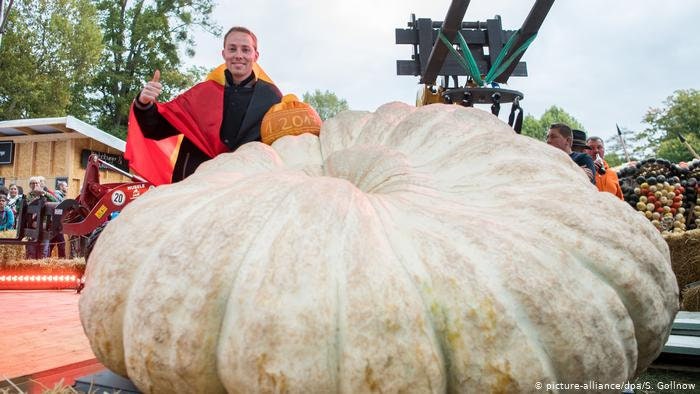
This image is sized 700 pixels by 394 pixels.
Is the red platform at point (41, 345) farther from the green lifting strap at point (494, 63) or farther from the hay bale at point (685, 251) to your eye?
the hay bale at point (685, 251)

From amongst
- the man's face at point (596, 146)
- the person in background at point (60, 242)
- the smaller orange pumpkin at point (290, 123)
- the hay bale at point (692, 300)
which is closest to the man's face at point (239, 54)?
the smaller orange pumpkin at point (290, 123)

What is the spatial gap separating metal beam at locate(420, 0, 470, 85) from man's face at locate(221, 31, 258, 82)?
3.56ft

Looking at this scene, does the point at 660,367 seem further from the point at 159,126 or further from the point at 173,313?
the point at 159,126

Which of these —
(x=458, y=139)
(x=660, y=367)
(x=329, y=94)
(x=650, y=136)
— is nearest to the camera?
(x=458, y=139)

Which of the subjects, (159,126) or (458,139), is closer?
(458,139)

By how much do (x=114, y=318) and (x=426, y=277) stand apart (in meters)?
0.74

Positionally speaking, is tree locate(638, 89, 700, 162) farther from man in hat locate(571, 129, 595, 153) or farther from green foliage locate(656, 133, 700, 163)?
man in hat locate(571, 129, 595, 153)

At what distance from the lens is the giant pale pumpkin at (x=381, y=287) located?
3.22ft

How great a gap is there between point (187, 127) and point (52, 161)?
1305 cm

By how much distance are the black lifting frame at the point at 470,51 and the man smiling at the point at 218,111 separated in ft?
3.41

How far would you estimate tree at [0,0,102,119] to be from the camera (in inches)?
714

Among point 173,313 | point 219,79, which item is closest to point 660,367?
point 173,313

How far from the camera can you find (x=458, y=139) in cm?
158

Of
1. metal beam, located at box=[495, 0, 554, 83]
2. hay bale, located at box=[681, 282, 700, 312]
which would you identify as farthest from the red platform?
hay bale, located at box=[681, 282, 700, 312]
